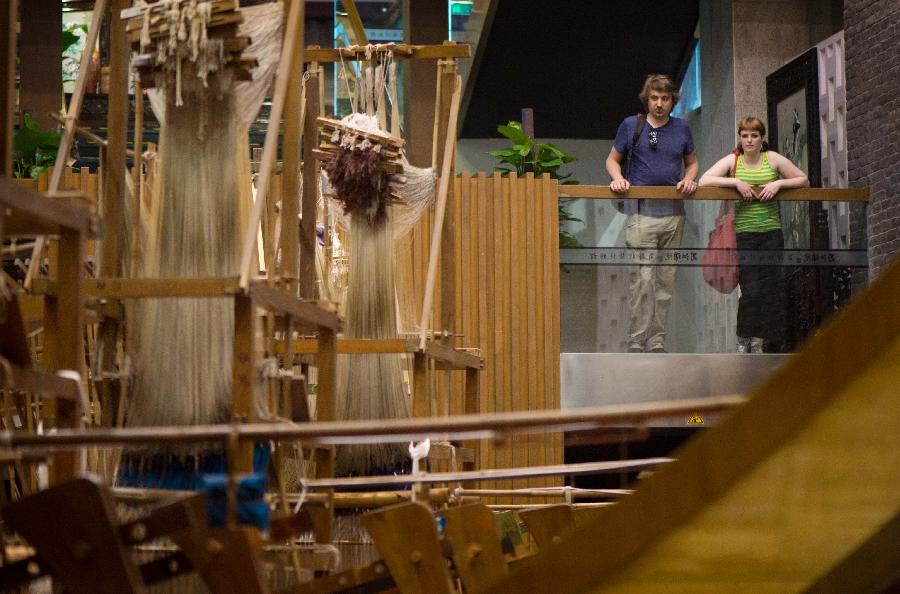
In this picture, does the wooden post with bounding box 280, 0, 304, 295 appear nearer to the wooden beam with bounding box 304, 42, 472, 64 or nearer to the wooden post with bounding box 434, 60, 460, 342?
the wooden beam with bounding box 304, 42, 472, 64

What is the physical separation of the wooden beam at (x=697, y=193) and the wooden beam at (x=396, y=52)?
300 cm

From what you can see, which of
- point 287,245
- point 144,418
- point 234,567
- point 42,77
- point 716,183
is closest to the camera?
point 234,567

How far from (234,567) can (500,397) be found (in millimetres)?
6568

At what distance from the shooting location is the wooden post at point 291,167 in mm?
3994

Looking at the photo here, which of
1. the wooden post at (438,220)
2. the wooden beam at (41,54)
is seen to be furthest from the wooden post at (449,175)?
the wooden beam at (41,54)

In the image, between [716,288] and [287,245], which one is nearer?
[287,245]

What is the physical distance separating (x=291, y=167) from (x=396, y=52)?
1982mm

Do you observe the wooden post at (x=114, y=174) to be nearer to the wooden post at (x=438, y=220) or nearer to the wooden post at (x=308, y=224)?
the wooden post at (x=308, y=224)

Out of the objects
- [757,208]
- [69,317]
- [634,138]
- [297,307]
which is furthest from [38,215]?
[757,208]

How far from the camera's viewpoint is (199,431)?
7.16 feet

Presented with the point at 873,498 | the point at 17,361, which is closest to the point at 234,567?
the point at 17,361

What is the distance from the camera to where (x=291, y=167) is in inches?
163

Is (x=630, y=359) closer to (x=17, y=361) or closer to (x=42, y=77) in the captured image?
(x=42, y=77)

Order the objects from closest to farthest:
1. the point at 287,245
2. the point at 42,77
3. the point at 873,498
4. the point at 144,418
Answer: the point at 873,498 < the point at 144,418 < the point at 287,245 < the point at 42,77
